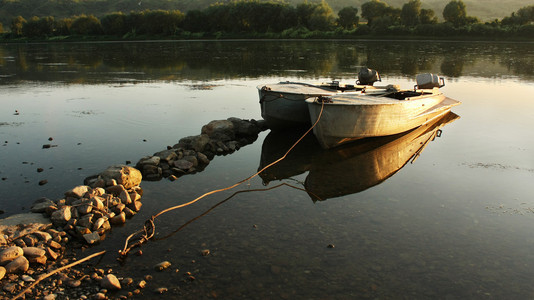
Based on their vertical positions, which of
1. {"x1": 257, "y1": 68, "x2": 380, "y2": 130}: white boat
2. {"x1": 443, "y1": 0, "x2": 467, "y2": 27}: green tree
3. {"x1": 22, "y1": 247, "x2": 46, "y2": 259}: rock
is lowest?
{"x1": 22, "y1": 247, "x2": 46, "y2": 259}: rock

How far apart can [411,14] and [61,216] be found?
109 metres

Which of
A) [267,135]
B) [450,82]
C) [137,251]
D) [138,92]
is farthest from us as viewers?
[450,82]

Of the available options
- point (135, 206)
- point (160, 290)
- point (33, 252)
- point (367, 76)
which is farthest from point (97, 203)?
point (367, 76)

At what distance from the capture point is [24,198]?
364 inches

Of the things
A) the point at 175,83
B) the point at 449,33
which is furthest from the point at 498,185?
the point at 449,33

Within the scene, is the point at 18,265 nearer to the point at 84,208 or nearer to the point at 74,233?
the point at 74,233

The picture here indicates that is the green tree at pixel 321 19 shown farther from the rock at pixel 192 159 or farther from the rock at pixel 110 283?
the rock at pixel 110 283

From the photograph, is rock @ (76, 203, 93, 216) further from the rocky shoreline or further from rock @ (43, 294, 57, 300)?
rock @ (43, 294, 57, 300)

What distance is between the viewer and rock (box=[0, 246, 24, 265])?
21.2 feet

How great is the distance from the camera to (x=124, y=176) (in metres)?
9.61

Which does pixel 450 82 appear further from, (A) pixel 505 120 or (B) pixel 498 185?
(B) pixel 498 185

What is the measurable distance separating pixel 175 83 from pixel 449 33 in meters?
78.1

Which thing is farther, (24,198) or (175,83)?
(175,83)

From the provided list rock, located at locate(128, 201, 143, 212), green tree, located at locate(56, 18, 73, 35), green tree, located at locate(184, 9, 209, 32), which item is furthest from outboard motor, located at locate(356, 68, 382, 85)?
green tree, located at locate(56, 18, 73, 35)
